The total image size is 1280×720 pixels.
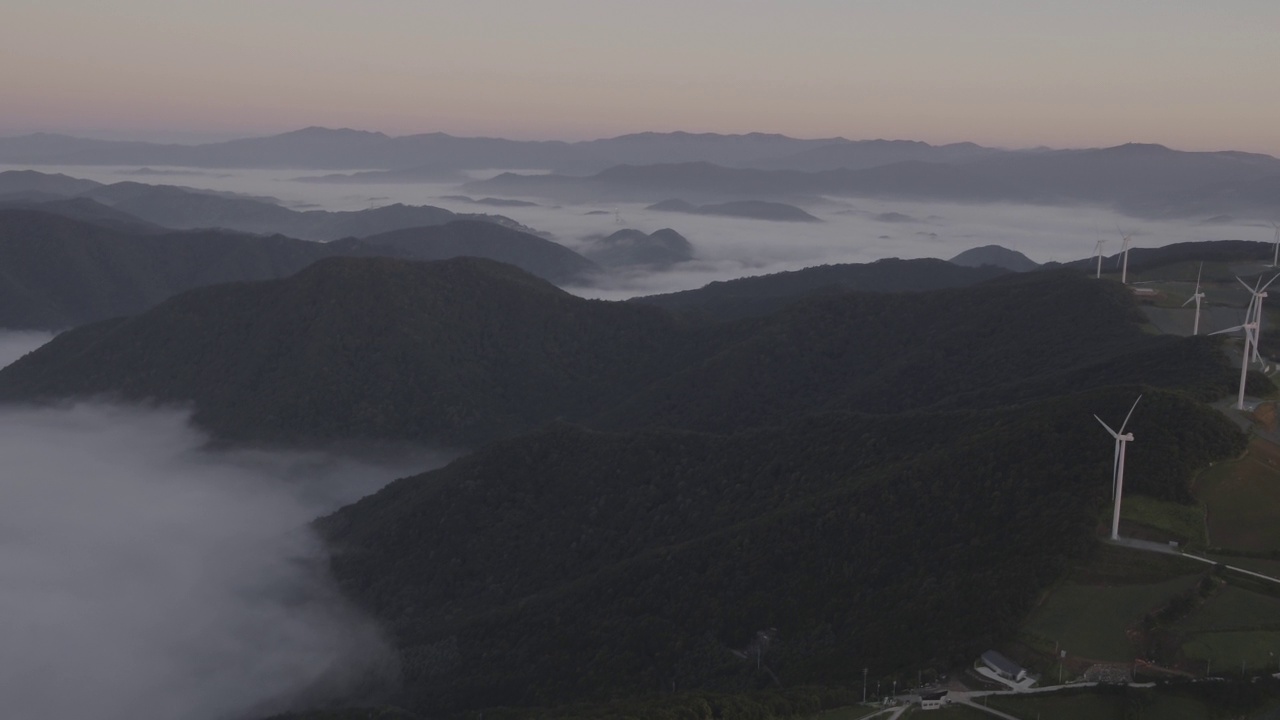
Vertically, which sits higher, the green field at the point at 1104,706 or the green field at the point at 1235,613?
the green field at the point at 1235,613

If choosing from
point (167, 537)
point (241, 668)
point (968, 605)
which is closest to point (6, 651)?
point (241, 668)

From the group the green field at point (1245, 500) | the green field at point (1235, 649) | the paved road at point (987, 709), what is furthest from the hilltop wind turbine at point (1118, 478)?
the paved road at point (987, 709)

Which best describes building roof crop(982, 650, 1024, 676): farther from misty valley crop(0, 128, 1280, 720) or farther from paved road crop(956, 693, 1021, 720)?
paved road crop(956, 693, 1021, 720)

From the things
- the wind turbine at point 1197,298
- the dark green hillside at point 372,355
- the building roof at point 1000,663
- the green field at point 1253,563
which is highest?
the wind turbine at point 1197,298

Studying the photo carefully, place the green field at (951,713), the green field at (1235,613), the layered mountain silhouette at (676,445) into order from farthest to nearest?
1. the layered mountain silhouette at (676,445)
2. the green field at (1235,613)
3. the green field at (951,713)

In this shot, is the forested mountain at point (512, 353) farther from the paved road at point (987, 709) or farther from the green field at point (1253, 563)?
the paved road at point (987, 709)

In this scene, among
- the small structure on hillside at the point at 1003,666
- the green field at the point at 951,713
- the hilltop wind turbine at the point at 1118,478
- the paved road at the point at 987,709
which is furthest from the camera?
the hilltop wind turbine at the point at 1118,478

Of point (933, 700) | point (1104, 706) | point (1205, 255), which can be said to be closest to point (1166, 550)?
point (1104, 706)
